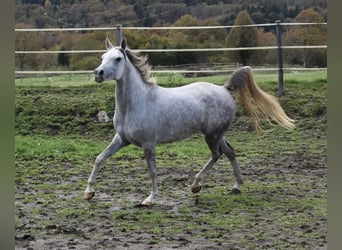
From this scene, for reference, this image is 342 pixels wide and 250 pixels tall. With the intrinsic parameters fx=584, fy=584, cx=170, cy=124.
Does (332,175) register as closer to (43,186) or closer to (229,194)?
(229,194)

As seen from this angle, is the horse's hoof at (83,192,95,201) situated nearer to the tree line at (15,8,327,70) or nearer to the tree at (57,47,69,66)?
the tree line at (15,8,327,70)

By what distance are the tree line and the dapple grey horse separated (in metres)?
4.55

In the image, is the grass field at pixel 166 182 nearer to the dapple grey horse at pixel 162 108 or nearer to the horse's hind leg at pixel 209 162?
the horse's hind leg at pixel 209 162

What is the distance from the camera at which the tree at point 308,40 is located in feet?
30.0

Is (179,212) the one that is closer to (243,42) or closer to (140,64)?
(140,64)

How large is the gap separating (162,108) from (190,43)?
17.7 ft

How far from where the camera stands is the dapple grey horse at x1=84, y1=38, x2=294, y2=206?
163 inches

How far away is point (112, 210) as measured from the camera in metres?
4.02

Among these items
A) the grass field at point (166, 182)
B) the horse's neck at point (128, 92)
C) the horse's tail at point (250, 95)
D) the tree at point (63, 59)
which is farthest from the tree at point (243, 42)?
the horse's neck at point (128, 92)

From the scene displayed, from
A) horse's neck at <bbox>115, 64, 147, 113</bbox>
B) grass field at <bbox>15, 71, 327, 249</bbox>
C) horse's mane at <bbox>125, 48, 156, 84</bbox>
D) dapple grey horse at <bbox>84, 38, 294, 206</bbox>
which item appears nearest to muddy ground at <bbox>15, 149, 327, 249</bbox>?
grass field at <bbox>15, 71, 327, 249</bbox>

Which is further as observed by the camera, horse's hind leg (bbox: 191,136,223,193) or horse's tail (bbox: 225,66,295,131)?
horse's tail (bbox: 225,66,295,131)

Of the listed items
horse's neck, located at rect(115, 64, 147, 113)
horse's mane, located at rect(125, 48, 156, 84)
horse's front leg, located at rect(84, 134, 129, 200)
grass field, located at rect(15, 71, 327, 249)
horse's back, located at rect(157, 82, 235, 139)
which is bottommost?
grass field, located at rect(15, 71, 327, 249)

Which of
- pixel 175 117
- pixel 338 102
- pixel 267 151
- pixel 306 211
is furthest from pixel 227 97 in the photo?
pixel 338 102

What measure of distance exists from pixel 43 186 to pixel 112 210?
108cm
